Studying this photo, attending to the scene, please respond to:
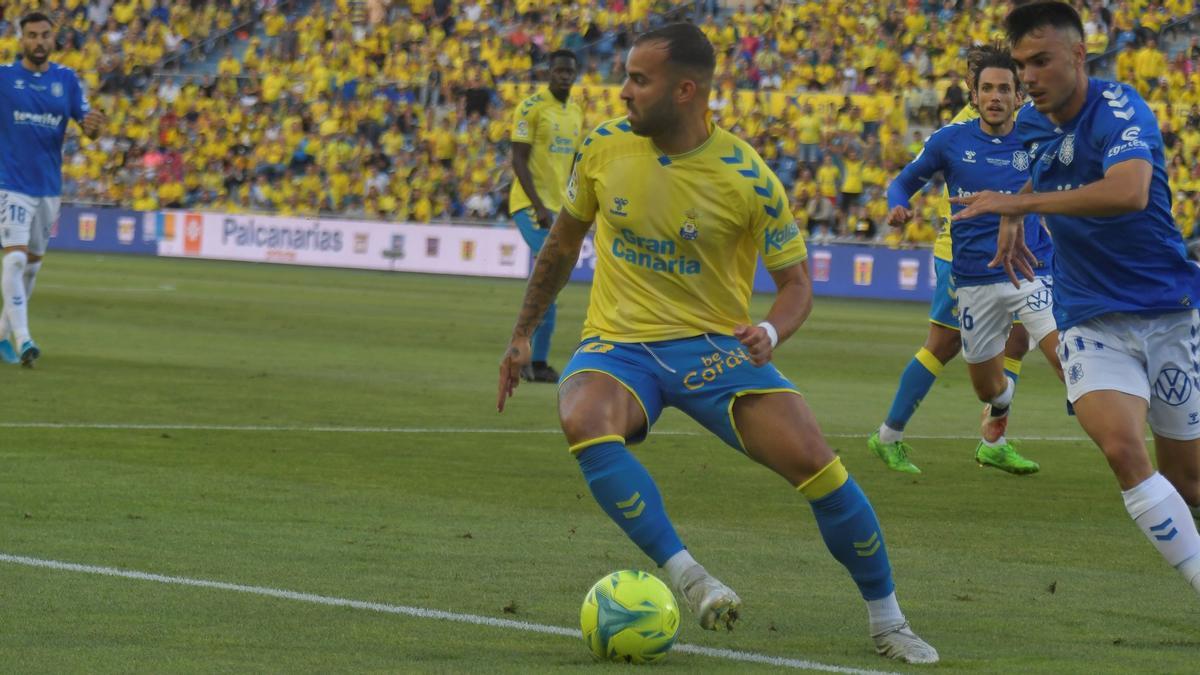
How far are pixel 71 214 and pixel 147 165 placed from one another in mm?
2647

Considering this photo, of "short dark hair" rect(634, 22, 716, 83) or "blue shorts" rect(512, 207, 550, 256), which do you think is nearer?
"short dark hair" rect(634, 22, 716, 83)

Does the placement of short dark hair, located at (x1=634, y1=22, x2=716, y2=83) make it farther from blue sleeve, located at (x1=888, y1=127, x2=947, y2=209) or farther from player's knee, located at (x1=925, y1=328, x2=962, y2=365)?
player's knee, located at (x1=925, y1=328, x2=962, y2=365)

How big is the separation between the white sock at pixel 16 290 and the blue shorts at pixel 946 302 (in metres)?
7.93

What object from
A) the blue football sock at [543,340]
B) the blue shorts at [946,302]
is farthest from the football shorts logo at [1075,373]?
the blue football sock at [543,340]

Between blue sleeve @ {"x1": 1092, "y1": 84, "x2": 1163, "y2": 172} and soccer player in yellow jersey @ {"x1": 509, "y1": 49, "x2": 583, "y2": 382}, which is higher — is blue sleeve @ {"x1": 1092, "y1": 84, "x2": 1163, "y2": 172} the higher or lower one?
the higher one

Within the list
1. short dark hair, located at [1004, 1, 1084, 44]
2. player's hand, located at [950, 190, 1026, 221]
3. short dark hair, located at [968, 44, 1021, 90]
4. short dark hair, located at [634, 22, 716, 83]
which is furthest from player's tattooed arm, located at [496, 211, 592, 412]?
short dark hair, located at [968, 44, 1021, 90]

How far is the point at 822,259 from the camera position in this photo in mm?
34781

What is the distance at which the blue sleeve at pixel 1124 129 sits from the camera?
6422 millimetres

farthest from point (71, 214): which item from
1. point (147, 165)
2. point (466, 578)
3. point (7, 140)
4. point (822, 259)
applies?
point (466, 578)

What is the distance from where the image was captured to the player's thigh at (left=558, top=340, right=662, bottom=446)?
6277 millimetres

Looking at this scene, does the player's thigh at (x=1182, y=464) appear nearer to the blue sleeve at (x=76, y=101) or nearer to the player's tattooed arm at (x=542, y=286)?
the player's tattooed arm at (x=542, y=286)

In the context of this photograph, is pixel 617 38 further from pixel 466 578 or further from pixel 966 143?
pixel 466 578

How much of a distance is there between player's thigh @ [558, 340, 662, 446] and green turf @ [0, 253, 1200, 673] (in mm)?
706

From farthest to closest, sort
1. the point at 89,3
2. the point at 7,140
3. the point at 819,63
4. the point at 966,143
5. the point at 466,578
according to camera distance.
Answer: the point at 89,3
the point at 819,63
the point at 7,140
the point at 966,143
the point at 466,578
